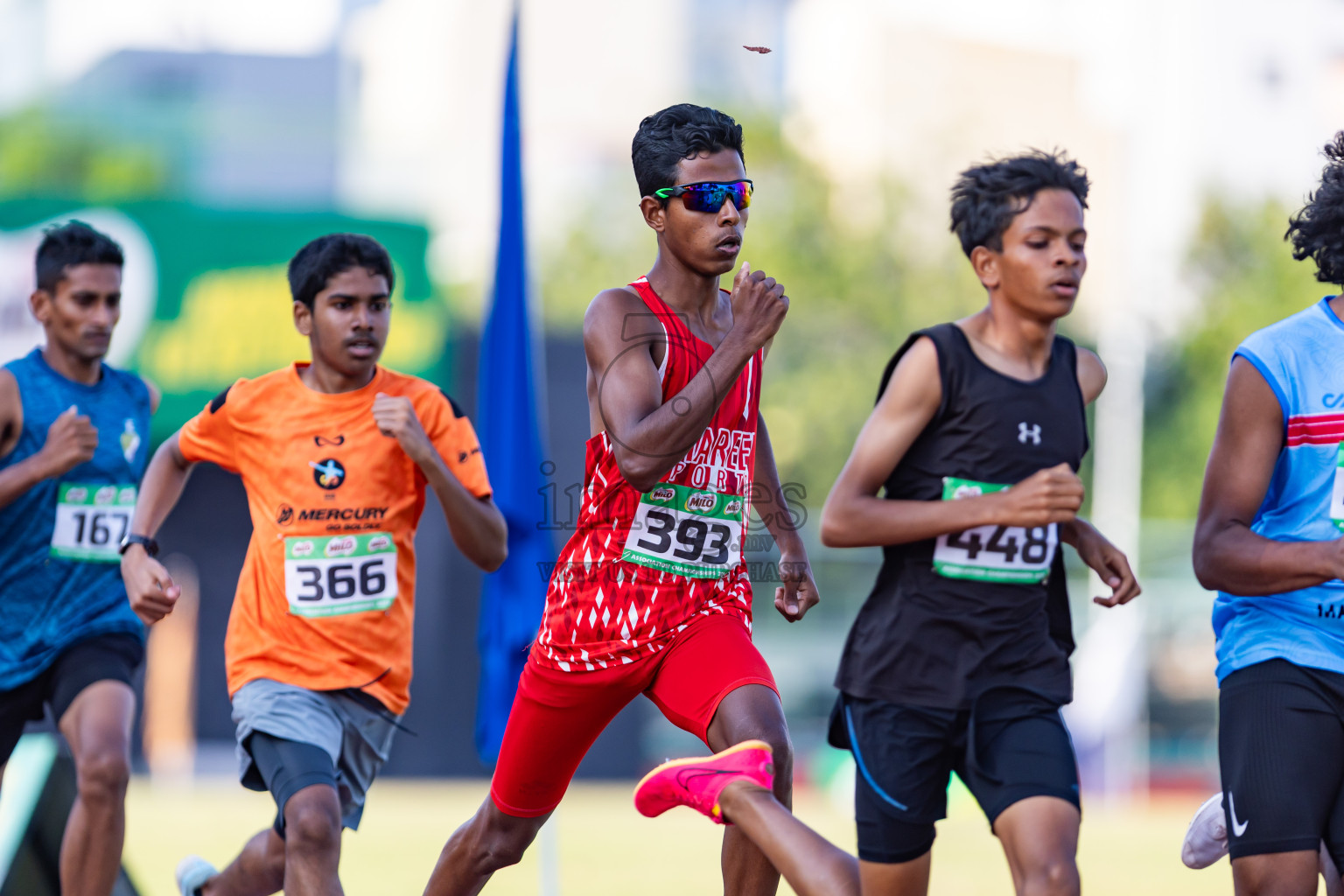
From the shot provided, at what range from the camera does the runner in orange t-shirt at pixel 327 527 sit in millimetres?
4703

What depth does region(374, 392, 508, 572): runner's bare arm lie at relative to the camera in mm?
4699

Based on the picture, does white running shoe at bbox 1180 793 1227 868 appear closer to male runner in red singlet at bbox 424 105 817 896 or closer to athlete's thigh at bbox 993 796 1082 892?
athlete's thigh at bbox 993 796 1082 892

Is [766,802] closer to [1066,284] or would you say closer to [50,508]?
[1066,284]

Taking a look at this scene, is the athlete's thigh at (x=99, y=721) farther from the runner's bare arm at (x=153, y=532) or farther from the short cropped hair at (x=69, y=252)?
the short cropped hair at (x=69, y=252)

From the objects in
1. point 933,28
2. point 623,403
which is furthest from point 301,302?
point 933,28

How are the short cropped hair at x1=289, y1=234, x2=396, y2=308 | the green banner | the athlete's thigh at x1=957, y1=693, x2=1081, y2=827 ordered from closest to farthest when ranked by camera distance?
1. the athlete's thigh at x1=957, y1=693, x2=1081, y2=827
2. the short cropped hair at x1=289, y1=234, x2=396, y2=308
3. the green banner

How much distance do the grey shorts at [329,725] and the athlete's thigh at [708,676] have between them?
47.4 inches

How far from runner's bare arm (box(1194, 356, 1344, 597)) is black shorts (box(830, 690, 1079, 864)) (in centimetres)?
60

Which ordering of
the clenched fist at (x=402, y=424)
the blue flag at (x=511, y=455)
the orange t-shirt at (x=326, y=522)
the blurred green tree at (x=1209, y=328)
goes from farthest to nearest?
the blurred green tree at (x=1209, y=328)
the blue flag at (x=511, y=455)
the orange t-shirt at (x=326, y=522)
the clenched fist at (x=402, y=424)

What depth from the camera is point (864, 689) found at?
4.25m

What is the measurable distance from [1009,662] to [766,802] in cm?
99

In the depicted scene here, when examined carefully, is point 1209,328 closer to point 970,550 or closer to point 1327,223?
point 1327,223

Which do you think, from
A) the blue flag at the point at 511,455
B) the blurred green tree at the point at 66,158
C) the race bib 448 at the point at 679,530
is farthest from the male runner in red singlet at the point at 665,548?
the blurred green tree at the point at 66,158

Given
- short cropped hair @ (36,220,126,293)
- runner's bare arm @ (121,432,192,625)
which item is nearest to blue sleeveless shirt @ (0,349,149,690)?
runner's bare arm @ (121,432,192,625)
